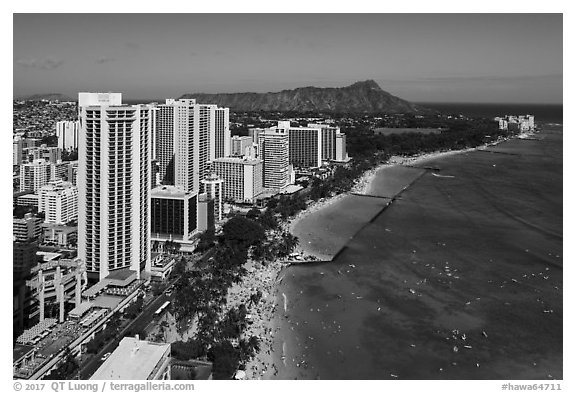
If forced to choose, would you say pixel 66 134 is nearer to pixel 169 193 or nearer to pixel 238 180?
pixel 238 180

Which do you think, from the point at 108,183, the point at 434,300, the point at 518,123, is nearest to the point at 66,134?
the point at 108,183

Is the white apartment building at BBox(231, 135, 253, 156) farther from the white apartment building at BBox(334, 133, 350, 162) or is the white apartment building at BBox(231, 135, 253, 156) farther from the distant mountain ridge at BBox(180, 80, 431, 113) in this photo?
the distant mountain ridge at BBox(180, 80, 431, 113)

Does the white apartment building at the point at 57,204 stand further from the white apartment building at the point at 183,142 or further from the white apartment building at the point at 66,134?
the white apartment building at the point at 66,134

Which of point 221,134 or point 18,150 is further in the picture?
point 221,134

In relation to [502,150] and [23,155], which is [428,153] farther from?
[23,155]

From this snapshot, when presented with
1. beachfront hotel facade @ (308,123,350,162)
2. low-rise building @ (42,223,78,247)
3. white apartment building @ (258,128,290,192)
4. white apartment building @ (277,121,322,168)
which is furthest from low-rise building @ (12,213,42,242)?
beachfront hotel facade @ (308,123,350,162)

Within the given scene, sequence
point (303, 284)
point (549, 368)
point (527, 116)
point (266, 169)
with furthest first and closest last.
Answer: point (527, 116), point (266, 169), point (303, 284), point (549, 368)

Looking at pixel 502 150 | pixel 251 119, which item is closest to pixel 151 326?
pixel 502 150
